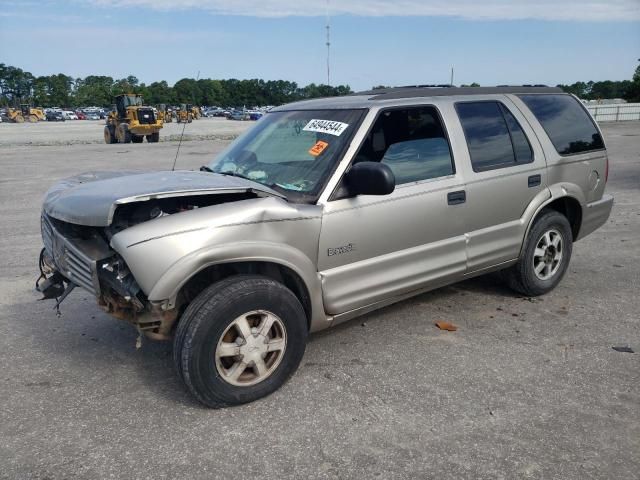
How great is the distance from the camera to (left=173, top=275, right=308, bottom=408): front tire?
294 centimetres

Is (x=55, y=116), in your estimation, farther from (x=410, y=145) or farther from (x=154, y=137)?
(x=410, y=145)

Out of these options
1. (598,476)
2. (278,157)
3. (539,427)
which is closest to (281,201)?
(278,157)

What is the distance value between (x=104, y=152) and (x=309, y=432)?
21.7 meters

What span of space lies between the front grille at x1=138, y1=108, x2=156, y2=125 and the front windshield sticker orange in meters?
27.4

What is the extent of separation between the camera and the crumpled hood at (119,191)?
296 centimetres

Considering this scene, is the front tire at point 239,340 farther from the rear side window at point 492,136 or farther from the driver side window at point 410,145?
the rear side window at point 492,136

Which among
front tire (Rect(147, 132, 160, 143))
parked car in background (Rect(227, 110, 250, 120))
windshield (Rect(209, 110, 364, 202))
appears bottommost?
front tire (Rect(147, 132, 160, 143))

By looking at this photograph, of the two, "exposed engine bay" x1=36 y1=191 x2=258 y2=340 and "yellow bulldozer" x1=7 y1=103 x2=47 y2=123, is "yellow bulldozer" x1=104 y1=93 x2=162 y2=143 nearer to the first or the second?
"exposed engine bay" x1=36 y1=191 x2=258 y2=340

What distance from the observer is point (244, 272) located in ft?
10.8

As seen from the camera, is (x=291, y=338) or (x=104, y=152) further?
(x=104, y=152)

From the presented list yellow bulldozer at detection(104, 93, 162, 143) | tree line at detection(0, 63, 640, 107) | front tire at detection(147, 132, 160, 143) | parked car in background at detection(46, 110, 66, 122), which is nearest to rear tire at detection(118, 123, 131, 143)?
yellow bulldozer at detection(104, 93, 162, 143)

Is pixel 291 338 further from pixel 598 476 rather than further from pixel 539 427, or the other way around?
pixel 598 476

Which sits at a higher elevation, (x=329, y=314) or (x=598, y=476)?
(x=329, y=314)

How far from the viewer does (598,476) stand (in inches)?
99.8
